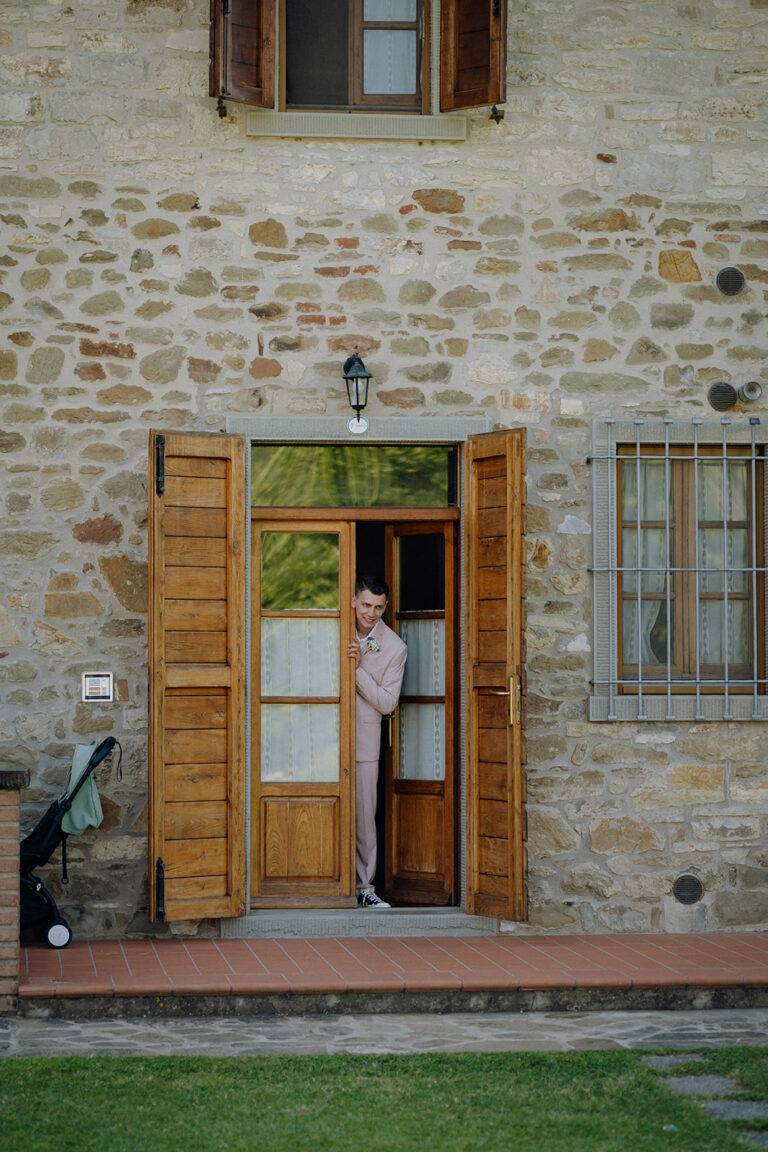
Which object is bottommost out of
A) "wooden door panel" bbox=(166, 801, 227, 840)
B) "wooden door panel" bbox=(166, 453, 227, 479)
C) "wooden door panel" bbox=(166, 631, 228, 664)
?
"wooden door panel" bbox=(166, 801, 227, 840)

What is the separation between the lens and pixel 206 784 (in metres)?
7.27

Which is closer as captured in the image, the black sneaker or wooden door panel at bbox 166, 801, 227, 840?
wooden door panel at bbox 166, 801, 227, 840

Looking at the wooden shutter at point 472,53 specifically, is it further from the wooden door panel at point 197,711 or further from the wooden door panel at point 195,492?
the wooden door panel at point 197,711

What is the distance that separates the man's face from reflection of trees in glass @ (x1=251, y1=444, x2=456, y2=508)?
521 millimetres

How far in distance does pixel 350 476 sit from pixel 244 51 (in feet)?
7.44

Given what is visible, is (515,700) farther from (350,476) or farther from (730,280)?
(730,280)

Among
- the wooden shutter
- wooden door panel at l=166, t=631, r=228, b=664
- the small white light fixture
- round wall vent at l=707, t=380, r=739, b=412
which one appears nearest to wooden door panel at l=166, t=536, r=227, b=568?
wooden door panel at l=166, t=631, r=228, b=664

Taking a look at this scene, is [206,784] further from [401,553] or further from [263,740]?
[401,553]

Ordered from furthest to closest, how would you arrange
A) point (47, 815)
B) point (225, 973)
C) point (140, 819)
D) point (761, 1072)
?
1. point (140, 819)
2. point (47, 815)
3. point (225, 973)
4. point (761, 1072)

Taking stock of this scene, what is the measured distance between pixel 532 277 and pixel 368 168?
105cm

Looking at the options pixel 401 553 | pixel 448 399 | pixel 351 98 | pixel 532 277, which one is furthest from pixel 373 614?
pixel 351 98

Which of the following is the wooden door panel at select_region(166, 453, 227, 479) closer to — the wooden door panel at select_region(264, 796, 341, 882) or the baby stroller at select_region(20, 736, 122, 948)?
the baby stroller at select_region(20, 736, 122, 948)

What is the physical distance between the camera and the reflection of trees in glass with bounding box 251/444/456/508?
25.5ft

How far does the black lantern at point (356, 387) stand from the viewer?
7559mm
